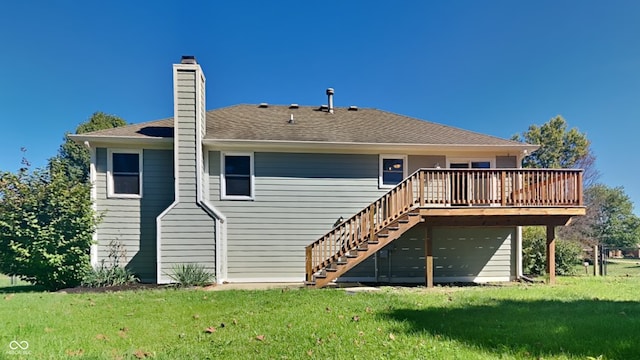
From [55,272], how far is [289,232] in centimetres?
570

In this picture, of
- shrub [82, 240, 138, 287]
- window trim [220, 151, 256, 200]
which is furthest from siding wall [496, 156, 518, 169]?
shrub [82, 240, 138, 287]

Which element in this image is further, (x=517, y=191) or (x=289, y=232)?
(x=289, y=232)

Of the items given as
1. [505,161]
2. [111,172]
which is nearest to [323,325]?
[111,172]

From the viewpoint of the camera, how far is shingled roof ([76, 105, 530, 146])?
8.93 m

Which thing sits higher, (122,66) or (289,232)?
(122,66)

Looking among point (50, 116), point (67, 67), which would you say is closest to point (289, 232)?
point (67, 67)

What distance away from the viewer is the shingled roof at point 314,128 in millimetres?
8930

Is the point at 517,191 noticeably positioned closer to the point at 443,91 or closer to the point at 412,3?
the point at 412,3

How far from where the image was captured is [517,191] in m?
7.88

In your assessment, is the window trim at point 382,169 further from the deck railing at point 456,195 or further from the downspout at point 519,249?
the downspout at point 519,249

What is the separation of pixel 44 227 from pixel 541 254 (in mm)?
14130

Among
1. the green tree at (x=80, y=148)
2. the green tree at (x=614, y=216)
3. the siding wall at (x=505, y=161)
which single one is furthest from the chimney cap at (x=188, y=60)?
the green tree at (x=614, y=216)

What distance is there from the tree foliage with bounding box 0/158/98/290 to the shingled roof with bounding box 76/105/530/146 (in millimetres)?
1659

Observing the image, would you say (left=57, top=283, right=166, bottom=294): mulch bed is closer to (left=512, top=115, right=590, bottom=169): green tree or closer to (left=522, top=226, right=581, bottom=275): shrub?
(left=522, top=226, right=581, bottom=275): shrub
